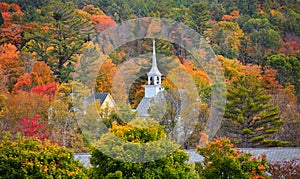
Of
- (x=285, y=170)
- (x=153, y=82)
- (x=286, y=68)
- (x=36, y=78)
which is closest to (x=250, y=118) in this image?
(x=153, y=82)

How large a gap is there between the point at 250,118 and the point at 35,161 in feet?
75.0

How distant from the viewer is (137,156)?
22672mm

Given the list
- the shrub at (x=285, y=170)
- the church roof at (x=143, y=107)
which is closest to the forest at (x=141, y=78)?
the church roof at (x=143, y=107)

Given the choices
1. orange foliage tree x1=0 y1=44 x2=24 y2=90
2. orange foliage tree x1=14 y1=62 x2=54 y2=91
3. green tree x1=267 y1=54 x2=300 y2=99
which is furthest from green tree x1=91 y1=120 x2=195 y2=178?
green tree x1=267 y1=54 x2=300 y2=99

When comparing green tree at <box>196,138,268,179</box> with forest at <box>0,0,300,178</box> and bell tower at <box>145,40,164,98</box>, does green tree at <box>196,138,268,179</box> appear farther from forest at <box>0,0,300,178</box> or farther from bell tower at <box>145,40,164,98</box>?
bell tower at <box>145,40,164,98</box>

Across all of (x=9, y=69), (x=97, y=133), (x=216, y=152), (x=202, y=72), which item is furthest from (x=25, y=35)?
(x=216, y=152)

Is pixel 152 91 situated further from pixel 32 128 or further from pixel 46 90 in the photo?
pixel 32 128

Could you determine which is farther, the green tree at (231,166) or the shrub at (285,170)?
the shrub at (285,170)

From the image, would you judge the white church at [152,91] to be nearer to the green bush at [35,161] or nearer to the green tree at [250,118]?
the green tree at [250,118]

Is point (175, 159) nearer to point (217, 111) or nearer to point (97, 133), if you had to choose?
point (97, 133)

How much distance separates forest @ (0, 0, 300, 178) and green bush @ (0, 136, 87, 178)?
0.06m

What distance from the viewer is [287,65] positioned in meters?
62.3

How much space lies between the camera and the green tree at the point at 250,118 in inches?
1626

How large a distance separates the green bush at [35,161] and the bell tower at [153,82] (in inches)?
949
